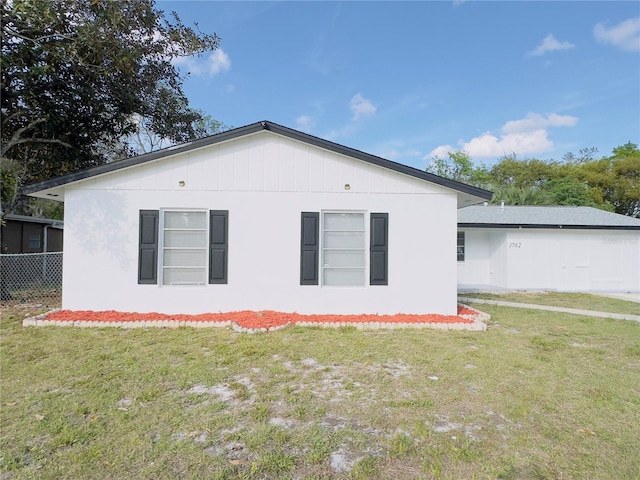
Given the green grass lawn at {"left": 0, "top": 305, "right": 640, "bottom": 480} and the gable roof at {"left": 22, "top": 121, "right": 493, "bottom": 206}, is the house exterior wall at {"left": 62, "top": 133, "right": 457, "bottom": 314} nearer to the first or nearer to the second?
the gable roof at {"left": 22, "top": 121, "right": 493, "bottom": 206}

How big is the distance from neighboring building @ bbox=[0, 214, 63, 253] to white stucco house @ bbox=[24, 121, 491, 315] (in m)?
9.00

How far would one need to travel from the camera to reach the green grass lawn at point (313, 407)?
2.42 meters

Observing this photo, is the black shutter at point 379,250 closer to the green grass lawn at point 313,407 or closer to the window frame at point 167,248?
the green grass lawn at point 313,407

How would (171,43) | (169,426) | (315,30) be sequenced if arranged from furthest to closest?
(315,30), (171,43), (169,426)

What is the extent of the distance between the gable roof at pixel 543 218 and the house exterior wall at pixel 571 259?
0.88ft

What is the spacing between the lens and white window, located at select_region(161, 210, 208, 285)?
703 cm

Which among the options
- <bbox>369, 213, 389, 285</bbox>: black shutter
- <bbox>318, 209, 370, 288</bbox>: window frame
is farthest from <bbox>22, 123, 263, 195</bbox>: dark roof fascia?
<bbox>369, 213, 389, 285</bbox>: black shutter

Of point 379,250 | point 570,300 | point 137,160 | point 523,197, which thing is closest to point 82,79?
point 137,160

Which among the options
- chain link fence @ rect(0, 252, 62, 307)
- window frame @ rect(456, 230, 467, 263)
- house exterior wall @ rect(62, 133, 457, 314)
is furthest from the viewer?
window frame @ rect(456, 230, 467, 263)

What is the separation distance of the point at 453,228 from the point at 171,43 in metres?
9.78

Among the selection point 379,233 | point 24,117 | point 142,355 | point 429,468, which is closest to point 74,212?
point 142,355

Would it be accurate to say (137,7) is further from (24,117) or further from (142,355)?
(142,355)

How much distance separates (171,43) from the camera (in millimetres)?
10719

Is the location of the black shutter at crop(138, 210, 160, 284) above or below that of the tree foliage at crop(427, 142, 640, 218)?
below
